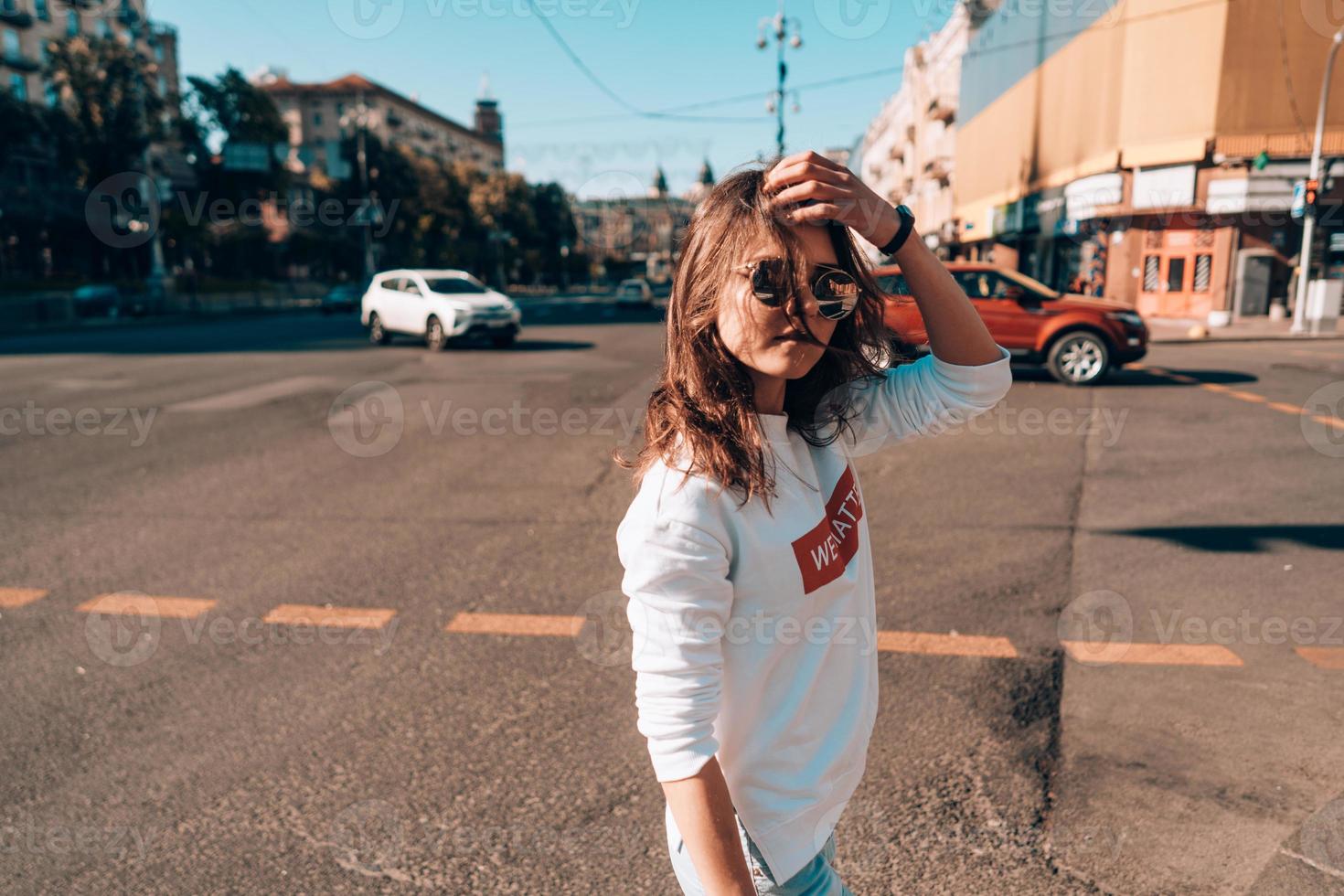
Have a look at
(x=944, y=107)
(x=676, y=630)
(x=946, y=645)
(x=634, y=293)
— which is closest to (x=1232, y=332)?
(x=946, y=645)

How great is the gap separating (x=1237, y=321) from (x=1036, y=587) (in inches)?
963

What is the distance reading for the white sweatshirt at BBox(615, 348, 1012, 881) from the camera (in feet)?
3.84

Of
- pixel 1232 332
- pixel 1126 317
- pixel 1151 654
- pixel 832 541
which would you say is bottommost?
pixel 1151 654

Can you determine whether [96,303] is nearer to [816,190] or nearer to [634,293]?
[634,293]

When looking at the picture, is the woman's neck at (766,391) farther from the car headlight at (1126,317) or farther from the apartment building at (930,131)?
the apartment building at (930,131)

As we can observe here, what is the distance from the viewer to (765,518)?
4.14 feet

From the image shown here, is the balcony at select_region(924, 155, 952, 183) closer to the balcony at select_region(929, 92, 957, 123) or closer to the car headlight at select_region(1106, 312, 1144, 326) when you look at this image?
the balcony at select_region(929, 92, 957, 123)

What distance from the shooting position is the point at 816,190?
1.21 meters

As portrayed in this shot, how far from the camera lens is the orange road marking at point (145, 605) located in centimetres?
426

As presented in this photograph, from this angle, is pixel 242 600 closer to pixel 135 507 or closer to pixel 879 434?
pixel 135 507

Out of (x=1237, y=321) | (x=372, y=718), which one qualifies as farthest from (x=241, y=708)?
(x=1237, y=321)

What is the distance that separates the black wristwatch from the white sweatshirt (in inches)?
10.9

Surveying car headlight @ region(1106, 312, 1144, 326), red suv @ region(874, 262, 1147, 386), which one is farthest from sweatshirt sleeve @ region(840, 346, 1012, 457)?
car headlight @ region(1106, 312, 1144, 326)

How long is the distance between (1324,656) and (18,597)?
6081 mm
